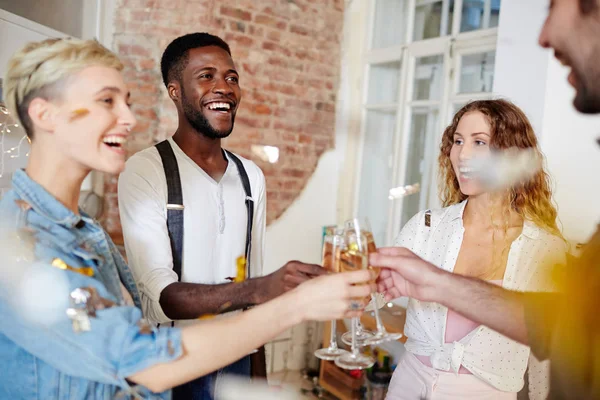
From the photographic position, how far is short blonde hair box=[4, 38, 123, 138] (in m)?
0.97

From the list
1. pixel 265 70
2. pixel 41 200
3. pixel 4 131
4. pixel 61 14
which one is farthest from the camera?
pixel 265 70

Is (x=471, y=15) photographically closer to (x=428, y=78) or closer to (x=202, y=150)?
(x=428, y=78)

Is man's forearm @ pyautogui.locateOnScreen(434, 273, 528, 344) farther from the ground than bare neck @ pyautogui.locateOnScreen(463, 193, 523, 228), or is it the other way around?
bare neck @ pyautogui.locateOnScreen(463, 193, 523, 228)

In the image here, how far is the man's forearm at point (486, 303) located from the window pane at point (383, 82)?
98.7 inches

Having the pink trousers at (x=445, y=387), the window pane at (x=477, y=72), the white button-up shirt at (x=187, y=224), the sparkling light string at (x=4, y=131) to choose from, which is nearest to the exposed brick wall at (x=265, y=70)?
the sparkling light string at (x=4, y=131)

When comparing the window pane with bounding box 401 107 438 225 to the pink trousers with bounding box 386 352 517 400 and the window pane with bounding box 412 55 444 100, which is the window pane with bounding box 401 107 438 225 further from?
the pink trousers with bounding box 386 352 517 400

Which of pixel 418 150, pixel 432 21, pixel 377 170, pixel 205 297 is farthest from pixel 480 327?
pixel 432 21

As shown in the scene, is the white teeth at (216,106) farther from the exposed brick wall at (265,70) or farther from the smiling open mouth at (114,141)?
the exposed brick wall at (265,70)

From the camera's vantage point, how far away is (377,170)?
3.75m

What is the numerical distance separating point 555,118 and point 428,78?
1.27 meters

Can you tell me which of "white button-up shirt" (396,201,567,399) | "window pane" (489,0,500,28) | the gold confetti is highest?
"window pane" (489,0,500,28)

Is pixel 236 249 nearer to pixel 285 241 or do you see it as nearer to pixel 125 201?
pixel 125 201

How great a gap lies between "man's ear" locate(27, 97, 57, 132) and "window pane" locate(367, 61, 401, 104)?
290 centimetres

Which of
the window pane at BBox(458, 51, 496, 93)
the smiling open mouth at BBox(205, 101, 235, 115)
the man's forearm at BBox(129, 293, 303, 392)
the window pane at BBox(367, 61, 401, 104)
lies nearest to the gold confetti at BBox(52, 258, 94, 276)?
the man's forearm at BBox(129, 293, 303, 392)
